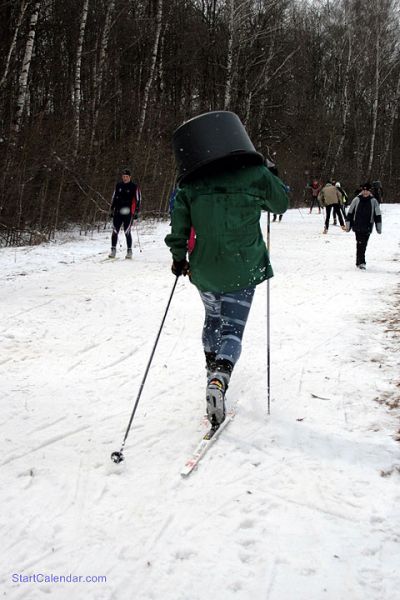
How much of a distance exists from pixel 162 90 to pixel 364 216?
18.9 meters

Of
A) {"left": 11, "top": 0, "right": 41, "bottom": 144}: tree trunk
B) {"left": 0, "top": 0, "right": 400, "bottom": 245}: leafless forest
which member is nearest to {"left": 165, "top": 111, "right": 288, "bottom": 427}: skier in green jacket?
{"left": 0, "top": 0, "right": 400, "bottom": 245}: leafless forest

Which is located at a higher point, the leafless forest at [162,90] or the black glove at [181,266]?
the leafless forest at [162,90]

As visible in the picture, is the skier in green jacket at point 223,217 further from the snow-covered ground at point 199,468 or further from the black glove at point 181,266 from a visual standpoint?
the snow-covered ground at point 199,468

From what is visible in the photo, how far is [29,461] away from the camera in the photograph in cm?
318

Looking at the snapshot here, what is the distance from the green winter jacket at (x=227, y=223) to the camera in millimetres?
3281

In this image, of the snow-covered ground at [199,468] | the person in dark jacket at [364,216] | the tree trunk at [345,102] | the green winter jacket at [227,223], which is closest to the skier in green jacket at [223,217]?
the green winter jacket at [227,223]

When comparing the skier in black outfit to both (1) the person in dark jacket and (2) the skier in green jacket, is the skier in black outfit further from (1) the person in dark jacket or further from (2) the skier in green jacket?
(2) the skier in green jacket

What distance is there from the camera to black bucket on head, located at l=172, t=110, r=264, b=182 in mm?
3209

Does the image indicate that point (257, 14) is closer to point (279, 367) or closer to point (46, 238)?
point (46, 238)

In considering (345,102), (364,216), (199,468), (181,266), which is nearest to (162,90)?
(345,102)

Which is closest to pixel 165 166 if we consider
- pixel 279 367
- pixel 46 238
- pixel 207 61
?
pixel 46 238

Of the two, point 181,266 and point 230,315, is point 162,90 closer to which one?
point 181,266

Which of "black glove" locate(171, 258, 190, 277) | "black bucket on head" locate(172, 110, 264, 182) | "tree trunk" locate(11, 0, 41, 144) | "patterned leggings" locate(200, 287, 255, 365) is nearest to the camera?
"black bucket on head" locate(172, 110, 264, 182)

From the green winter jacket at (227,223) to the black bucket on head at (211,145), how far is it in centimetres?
8
